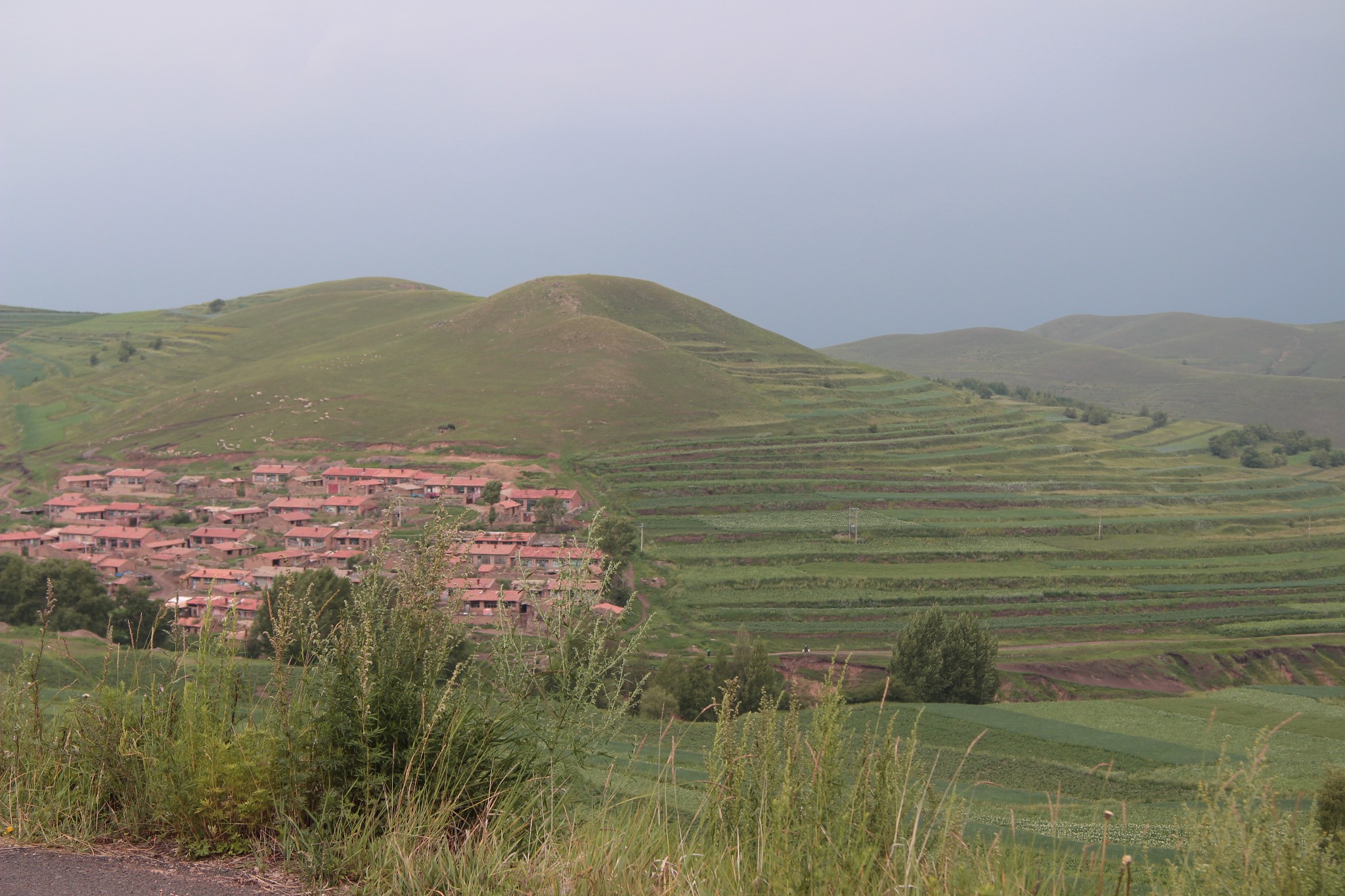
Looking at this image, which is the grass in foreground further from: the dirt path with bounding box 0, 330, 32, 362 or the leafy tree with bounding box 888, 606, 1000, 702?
the dirt path with bounding box 0, 330, 32, 362

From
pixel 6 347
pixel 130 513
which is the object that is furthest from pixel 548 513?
pixel 6 347

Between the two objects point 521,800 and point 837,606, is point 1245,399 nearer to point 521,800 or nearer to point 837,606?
point 837,606

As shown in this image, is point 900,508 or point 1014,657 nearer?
point 1014,657

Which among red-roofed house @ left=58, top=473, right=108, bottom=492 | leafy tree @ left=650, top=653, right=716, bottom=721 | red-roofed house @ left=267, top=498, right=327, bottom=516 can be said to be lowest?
leafy tree @ left=650, top=653, right=716, bottom=721

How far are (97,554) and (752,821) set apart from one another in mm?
48272

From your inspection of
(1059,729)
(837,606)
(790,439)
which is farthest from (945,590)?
(790,439)

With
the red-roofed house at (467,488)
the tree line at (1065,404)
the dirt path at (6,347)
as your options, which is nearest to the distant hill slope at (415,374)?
the dirt path at (6,347)

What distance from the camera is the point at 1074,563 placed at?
46.9m

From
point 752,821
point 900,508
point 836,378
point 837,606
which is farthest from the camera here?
point 836,378

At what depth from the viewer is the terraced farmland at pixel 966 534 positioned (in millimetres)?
39594

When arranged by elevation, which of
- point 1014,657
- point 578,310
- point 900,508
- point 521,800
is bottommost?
point 1014,657

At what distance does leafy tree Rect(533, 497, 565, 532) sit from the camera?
46844mm

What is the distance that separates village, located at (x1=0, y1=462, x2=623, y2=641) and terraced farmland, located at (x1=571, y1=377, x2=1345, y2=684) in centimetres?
663

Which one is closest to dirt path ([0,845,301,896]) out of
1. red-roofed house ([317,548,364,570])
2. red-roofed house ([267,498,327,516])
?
red-roofed house ([317,548,364,570])
